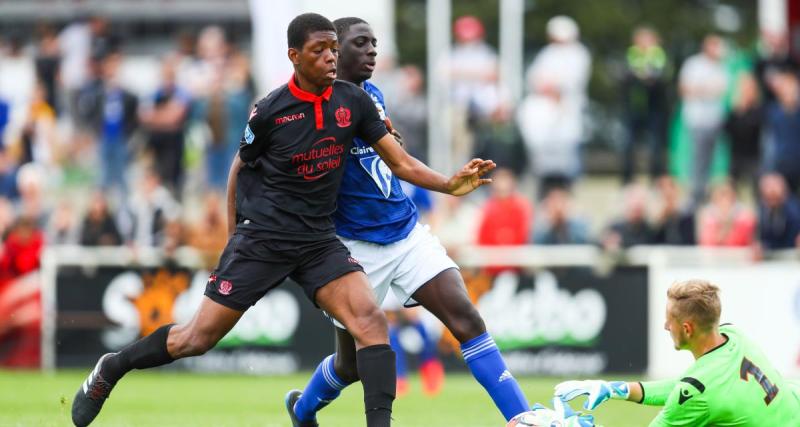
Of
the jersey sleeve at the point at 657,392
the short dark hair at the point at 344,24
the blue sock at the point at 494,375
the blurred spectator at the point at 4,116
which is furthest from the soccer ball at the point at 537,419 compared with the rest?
the blurred spectator at the point at 4,116

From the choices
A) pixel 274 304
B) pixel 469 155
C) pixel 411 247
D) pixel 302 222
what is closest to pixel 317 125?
pixel 302 222

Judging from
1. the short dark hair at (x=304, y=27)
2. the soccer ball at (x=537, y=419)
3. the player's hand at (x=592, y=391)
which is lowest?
the soccer ball at (x=537, y=419)

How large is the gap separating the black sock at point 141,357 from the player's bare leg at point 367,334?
91cm

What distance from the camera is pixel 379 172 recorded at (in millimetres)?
8188

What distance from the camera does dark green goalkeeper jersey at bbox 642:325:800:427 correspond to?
670 cm

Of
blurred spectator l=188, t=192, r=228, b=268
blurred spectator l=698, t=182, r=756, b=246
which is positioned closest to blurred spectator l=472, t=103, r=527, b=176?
blurred spectator l=698, t=182, r=756, b=246

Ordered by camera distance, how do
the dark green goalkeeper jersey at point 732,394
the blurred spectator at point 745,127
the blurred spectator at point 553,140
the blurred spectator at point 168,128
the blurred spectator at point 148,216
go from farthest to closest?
the blurred spectator at point 168,128 → the blurred spectator at point 553,140 → the blurred spectator at point 745,127 → the blurred spectator at point 148,216 → the dark green goalkeeper jersey at point 732,394

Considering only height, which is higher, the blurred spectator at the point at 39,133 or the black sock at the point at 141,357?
the blurred spectator at the point at 39,133

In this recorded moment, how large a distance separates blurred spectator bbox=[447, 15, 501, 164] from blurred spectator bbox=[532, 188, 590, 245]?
1.72 meters

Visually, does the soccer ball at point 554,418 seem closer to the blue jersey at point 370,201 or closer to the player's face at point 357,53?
the blue jersey at point 370,201

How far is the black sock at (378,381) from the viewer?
291 inches

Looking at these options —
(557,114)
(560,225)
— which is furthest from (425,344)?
(557,114)

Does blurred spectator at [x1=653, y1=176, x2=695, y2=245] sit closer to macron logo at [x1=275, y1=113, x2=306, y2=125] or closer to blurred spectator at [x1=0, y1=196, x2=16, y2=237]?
blurred spectator at [x1=0, y1=196, x2=16, y2=237]

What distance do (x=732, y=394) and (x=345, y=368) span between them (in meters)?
2.65
